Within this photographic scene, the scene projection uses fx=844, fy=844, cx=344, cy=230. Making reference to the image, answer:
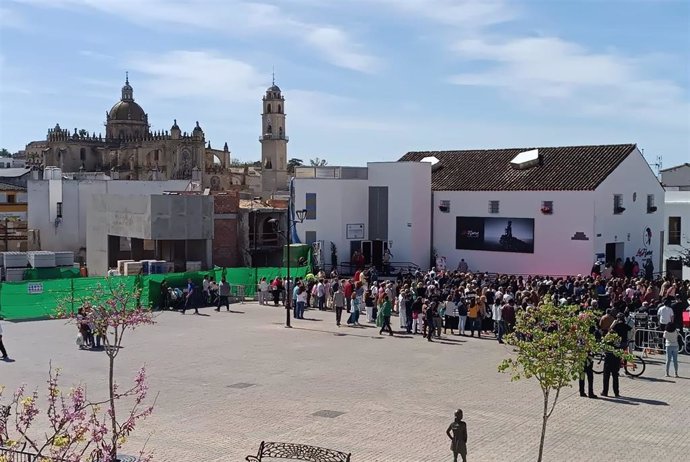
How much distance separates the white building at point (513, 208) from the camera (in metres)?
38.3

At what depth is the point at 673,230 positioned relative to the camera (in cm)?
4850

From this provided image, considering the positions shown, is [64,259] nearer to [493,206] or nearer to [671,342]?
[493,206]

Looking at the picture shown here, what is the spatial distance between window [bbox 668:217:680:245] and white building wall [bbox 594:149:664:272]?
4.34 meters

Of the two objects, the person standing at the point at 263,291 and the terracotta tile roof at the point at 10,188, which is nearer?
the person standing at the point at 263,291

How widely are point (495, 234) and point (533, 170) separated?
374 cm

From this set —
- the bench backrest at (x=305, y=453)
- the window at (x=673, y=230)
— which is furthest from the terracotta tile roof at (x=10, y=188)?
the bench backrest at (x=305, y=453)

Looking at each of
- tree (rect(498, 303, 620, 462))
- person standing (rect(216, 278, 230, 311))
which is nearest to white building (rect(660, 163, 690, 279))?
person standing (rect(216, 278, 230, 311))

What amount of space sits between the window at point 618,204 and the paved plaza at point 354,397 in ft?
55.8

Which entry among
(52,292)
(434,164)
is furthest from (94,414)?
(434,164)

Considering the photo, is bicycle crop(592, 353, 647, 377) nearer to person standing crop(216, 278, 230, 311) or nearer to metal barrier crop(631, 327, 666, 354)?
metal barrier crop(631, 327, 666, 354)

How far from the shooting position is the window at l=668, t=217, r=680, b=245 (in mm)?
48281

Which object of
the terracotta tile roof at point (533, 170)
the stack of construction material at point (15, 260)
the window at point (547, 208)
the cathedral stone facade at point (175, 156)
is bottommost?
the stack of construction material at point (15, 260)

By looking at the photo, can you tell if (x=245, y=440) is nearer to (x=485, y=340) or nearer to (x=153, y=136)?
(x=485, y=340)

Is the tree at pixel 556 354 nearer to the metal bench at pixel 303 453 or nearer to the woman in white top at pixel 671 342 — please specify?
the metal bench at pixel 303 453
